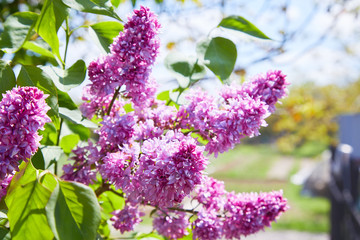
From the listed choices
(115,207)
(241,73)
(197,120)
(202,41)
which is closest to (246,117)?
(197,120)

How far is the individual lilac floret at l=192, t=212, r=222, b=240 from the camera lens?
513 mm

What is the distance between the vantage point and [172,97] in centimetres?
53

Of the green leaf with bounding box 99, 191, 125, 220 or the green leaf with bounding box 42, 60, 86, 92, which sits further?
the green leaf with bounding box 99, 191, 125, 220

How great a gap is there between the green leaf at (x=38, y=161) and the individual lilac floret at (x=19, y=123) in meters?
0.10

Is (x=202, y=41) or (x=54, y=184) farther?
(x=202, y=41)

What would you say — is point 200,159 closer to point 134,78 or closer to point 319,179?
point 134,78

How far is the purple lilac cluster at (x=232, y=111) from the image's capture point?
0.43 meters

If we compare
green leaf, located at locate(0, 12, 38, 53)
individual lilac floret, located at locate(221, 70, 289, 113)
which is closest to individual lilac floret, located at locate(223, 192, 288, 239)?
individual lilac floret, located at locate(221, 70, 289, 113)

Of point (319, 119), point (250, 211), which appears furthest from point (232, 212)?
point (319, 119)

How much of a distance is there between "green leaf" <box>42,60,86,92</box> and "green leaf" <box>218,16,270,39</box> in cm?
21

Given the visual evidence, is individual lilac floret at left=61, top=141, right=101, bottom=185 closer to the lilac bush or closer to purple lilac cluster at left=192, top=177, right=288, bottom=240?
the lilac bush

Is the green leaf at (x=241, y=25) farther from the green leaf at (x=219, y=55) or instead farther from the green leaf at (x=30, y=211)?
the green leaf at (x=30, y=211)

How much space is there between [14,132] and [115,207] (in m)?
0.31

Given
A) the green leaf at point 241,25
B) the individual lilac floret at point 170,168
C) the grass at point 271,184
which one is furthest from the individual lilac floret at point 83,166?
the grass at point 271,184
